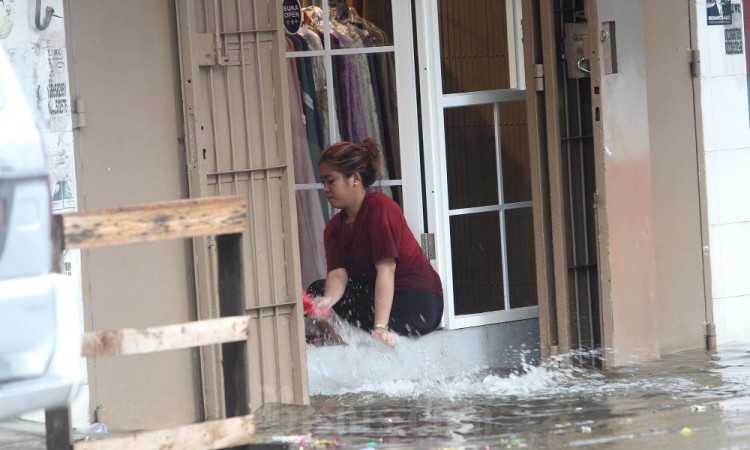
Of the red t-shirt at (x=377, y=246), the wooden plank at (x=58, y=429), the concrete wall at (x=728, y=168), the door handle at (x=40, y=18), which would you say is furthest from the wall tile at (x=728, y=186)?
the wooden plank at (x=58, y=429)

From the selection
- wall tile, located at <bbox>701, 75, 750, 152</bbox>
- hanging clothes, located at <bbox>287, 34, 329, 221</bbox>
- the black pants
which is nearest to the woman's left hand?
the black pants

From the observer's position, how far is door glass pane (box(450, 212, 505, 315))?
26.2 ft

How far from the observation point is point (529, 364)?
8000mm

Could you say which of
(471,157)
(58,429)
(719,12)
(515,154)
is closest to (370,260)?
(471,157)

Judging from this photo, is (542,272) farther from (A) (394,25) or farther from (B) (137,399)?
(B) (137,399)

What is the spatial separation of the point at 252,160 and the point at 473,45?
1830 millimetres

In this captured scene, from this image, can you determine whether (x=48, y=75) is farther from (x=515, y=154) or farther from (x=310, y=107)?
(x=515, y=154)

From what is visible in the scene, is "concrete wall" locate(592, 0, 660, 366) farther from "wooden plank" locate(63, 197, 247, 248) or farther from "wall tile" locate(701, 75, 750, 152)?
"wooden plank" locate(63, 197, 247, 248)

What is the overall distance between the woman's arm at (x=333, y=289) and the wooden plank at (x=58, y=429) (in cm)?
271

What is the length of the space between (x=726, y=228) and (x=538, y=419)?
257 centimetres

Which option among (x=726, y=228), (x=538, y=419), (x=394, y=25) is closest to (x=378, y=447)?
(x=538, y=419)

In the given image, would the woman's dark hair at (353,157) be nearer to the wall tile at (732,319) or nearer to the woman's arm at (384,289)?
the woman's arm at (384,289)

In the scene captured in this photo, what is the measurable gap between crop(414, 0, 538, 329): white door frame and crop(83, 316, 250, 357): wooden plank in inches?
121

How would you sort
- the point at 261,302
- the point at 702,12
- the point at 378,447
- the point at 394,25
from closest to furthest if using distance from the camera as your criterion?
the point at 378,447, the point at 261,302, the point at 394,25, the point at 702,12
